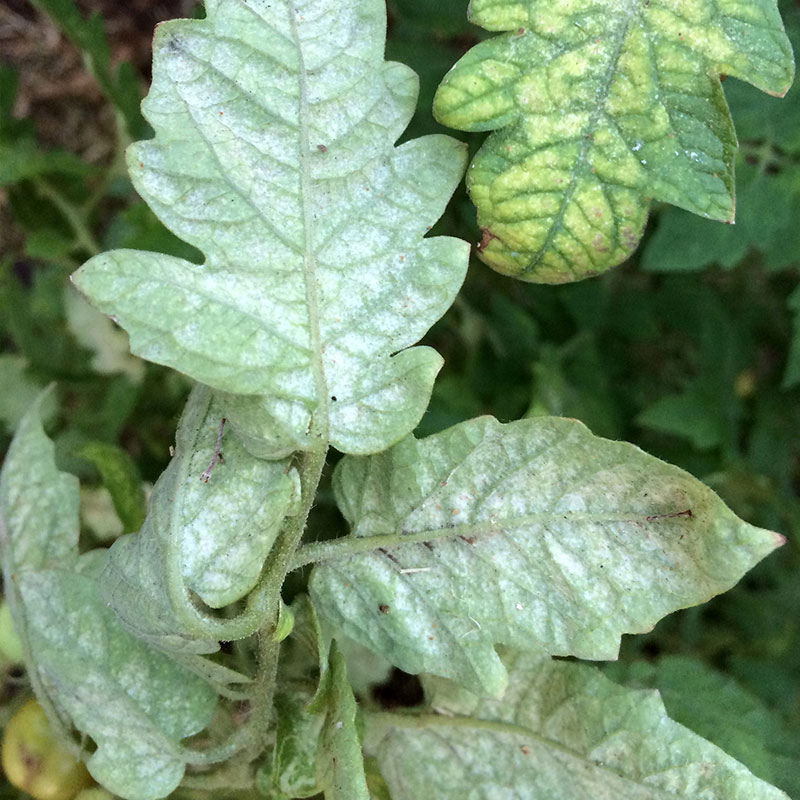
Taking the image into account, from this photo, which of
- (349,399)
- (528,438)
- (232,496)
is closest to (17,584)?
(232,496)

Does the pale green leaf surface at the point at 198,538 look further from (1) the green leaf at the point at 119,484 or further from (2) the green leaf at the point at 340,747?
(1) the green leaf at the point at 119,484

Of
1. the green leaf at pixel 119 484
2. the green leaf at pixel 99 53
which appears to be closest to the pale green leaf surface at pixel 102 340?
the green leaf at pixel 99 53

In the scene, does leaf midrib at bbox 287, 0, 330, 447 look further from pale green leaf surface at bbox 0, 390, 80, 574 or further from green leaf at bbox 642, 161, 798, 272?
green leaf at bbox 642, 161, 798, 272

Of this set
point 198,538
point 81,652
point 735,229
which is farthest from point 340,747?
point 735,229

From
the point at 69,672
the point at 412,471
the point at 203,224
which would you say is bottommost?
the point at 69,672

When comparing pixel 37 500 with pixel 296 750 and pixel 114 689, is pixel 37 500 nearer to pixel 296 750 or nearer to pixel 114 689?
pixel 114 689

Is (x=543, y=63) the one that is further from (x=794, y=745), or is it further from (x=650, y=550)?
(x=794, y=745)

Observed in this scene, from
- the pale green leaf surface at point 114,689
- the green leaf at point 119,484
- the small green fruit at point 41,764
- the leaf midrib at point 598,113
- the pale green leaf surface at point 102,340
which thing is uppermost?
the leaf midrib at point 598,113
